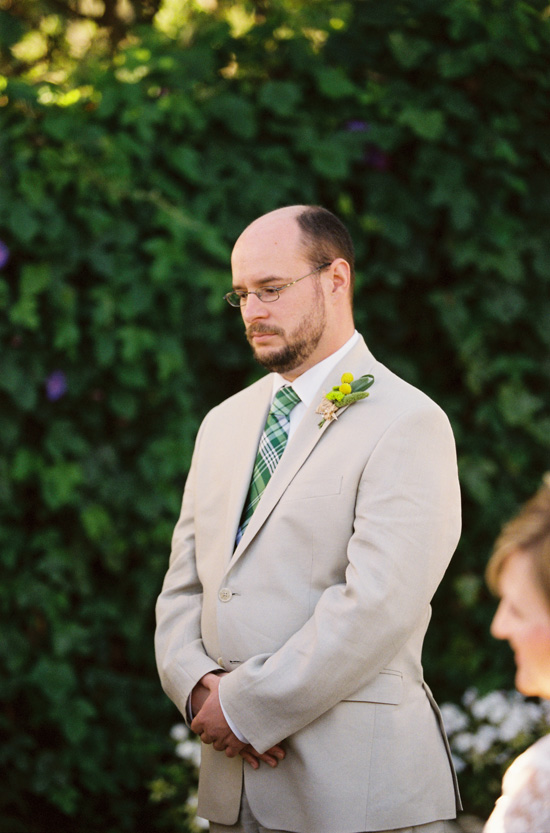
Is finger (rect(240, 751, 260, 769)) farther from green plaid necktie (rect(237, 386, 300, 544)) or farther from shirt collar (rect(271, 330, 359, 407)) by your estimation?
shirt collar (rect(271, 330, 359, 407))

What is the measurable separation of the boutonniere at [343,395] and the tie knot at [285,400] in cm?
12

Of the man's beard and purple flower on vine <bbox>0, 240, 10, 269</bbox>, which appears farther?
purple flower on vine <bbox>0, 240, 10, 269</bbox>

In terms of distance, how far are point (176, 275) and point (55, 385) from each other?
63 centimetres

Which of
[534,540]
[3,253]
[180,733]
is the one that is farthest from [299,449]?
[180,733]

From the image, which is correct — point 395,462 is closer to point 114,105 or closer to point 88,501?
point 88,501

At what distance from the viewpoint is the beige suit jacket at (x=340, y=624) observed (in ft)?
6.21

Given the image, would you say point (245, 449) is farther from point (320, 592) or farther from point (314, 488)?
point (320, 592)

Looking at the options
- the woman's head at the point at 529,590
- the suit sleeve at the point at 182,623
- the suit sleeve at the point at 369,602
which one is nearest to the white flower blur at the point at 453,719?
the suit sleeve at the point at 182,623

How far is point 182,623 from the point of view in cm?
225

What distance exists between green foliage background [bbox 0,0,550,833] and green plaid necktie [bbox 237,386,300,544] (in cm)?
119

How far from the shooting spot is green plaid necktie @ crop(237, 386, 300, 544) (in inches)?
85.9

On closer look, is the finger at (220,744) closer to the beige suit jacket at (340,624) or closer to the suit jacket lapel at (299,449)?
the beige suit jacket at (340,624)

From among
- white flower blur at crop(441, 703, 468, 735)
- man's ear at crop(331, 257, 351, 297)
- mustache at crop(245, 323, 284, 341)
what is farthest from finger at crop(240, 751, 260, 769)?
white flower blur at crop(441, 703, 468, 735)

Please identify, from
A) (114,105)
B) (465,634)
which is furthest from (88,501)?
(465,634)
